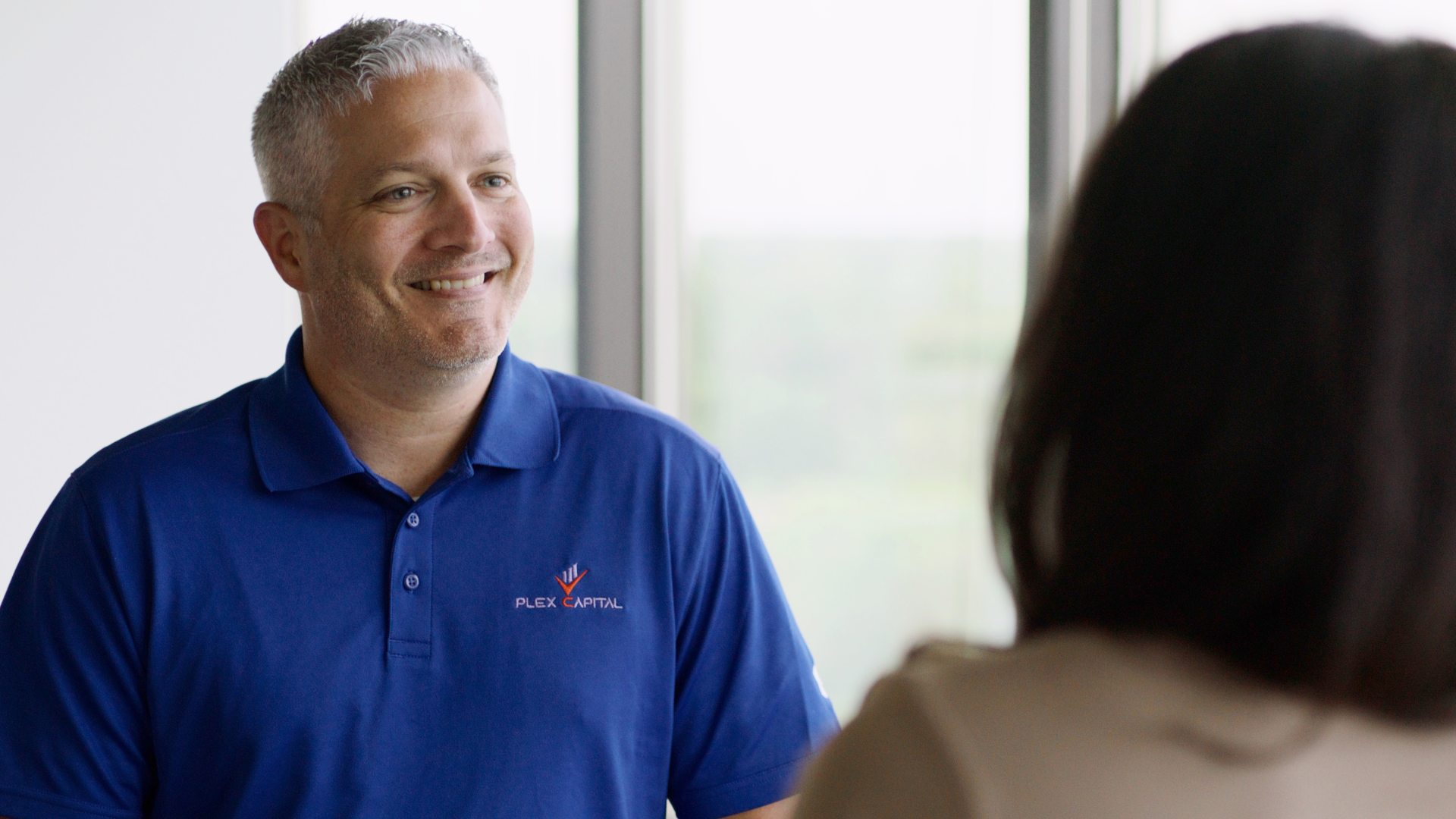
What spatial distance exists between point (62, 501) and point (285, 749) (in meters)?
0.41

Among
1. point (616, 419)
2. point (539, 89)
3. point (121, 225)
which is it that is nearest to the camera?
point (616, 419)

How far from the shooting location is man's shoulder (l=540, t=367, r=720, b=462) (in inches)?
58.5

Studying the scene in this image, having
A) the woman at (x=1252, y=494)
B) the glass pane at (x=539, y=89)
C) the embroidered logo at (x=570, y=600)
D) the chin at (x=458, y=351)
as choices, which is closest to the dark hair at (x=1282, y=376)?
the woman at (x=1252, y=494)

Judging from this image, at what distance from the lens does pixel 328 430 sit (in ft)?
4.54

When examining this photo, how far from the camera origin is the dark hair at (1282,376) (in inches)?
20.1

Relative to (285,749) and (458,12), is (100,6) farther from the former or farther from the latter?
(285,749)

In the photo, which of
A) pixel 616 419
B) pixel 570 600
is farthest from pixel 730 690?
pixel 616 419

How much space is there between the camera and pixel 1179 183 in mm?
544

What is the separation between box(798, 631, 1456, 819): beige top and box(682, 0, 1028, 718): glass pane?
177 cm

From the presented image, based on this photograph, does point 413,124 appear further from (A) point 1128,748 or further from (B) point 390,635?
(A) point 1128,748

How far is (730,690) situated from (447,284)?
0.62 m

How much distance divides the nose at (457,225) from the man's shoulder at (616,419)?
0.22 meters

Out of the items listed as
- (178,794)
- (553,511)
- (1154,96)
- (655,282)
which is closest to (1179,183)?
(1154,96)

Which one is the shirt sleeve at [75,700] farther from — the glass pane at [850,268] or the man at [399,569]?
the glass pane at [850,268]
